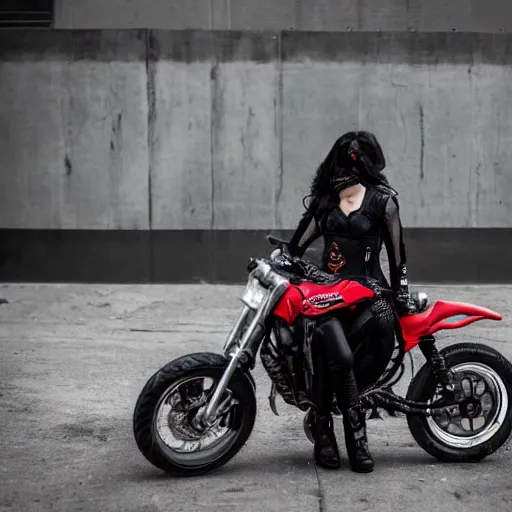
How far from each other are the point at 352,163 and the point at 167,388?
148 cm

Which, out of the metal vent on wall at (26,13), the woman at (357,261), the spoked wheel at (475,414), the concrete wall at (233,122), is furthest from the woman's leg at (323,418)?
the metal vent on wall at (26,13)

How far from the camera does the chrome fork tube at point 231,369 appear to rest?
516cm

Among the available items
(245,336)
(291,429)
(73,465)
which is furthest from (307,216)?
(73,465)

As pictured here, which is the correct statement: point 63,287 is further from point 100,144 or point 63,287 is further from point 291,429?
point 291,429

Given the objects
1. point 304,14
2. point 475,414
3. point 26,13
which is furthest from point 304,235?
point 26,13

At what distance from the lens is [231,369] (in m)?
5.16

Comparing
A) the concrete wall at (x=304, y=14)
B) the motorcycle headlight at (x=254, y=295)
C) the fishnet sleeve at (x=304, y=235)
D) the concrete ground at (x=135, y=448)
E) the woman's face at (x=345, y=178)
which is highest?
the concrete wall at (x=304, y=14)

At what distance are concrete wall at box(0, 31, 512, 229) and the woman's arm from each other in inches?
192

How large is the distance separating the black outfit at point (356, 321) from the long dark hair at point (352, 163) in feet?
0.10

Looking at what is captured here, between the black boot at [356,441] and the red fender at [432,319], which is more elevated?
the red fender at [432,319]

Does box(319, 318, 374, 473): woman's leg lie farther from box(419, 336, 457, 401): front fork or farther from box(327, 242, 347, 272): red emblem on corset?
box(419, 336, 457, 401): front fork

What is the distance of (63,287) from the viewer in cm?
1032

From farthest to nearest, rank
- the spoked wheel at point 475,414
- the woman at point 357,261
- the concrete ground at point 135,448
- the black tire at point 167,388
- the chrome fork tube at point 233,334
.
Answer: the spoked wheel at point 475,414 → the woman at point 357,261 → the chrome fork tube at point 233,334 → the black tire at point 167,388 → the concrete ground at point 135,448

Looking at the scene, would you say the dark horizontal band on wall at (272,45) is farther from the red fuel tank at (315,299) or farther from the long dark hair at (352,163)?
the red fuel tank at (315,299)
